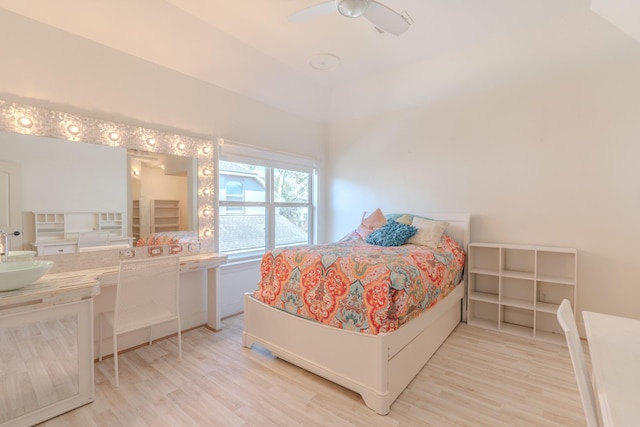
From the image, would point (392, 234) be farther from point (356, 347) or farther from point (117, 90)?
point (117, 90)

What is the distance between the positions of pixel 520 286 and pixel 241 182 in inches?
133

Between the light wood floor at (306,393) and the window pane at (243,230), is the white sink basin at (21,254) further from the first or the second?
the window pane at (243,230)

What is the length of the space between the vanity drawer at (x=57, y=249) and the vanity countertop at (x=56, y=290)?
165 millimetres

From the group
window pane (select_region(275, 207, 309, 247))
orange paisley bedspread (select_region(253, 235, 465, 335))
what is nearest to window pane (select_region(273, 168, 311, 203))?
window pane (select_region(275, 207, 309, 247))

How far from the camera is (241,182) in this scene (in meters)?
3.70

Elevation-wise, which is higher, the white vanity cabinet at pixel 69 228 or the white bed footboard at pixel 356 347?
the white vanity cabinet at pixel 69 228

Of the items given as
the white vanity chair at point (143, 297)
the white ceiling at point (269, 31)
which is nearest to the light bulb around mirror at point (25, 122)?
the white ceiling at point (269, 31)

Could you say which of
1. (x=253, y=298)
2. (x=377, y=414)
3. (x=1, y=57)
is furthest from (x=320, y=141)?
(x=377, y=414)

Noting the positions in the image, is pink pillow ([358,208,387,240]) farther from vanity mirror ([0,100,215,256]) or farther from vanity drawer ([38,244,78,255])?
vanity drawer ([38,244,78,255])

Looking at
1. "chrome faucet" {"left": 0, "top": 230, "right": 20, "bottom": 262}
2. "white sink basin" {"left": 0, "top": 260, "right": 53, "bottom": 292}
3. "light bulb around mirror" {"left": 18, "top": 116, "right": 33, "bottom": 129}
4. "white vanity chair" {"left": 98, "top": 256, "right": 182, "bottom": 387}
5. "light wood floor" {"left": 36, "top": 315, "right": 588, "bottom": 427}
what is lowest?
"light wood floor" {"left": 36, "top": 315, "right": 588, "bottom": 427}

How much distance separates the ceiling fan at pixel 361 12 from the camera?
190 cm

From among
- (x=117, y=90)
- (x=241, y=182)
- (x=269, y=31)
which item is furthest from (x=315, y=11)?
(x=241, y=182)

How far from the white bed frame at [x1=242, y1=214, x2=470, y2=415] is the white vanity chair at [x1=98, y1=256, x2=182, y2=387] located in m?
0.64

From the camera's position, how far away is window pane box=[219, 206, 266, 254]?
3.53 meters
